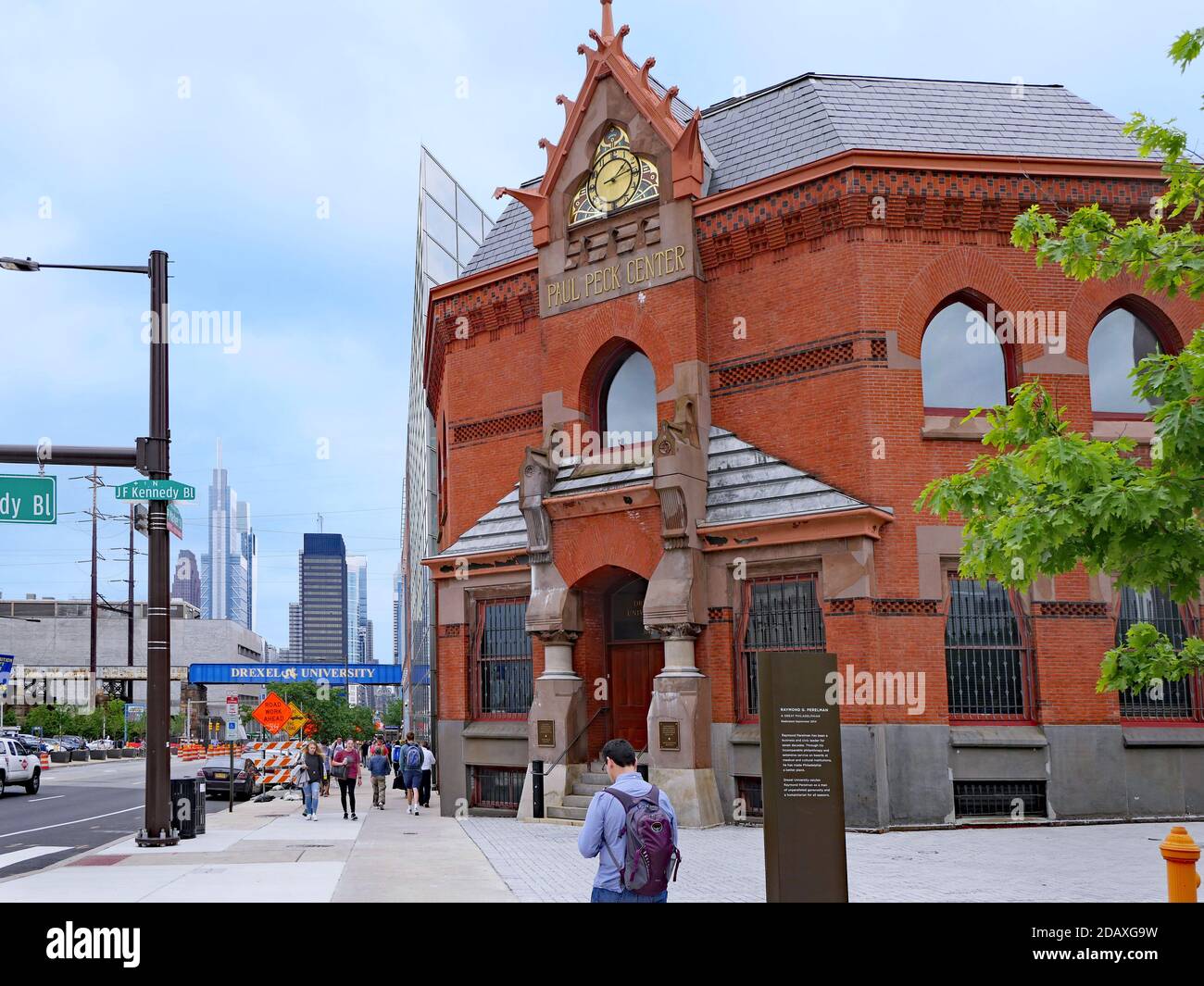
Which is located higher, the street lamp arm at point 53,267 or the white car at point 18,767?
the street lamp arm at point 53,267

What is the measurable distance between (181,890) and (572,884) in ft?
13.7

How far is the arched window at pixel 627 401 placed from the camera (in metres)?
21.2

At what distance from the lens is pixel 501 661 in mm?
22156

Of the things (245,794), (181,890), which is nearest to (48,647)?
(245,794)

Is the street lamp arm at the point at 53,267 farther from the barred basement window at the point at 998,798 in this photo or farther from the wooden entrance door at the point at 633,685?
the barred basement window at the point at 998,798

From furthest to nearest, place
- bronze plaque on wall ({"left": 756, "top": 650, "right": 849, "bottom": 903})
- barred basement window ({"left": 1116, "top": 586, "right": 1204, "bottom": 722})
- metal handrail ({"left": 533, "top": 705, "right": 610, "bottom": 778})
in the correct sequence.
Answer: metal handrail ({"left": 533, "top": 705, "right": 610, "bottom": 778})
barred basement window ({"left": 1116, "top": 586, "right": 1204, "bottom": 722})
bronze plaque on wall ({"left": 756, "top": 650, "right": 849, "bottom": 903})

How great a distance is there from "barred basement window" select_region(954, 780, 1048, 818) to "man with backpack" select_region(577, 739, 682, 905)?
1182cm

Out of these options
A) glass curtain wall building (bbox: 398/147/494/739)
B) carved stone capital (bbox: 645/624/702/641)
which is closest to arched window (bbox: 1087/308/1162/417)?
carved stone capital (bbox: 645/624/702/641)

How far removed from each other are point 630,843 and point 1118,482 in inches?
216

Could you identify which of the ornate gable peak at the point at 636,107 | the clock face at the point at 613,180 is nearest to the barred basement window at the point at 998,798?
the ornate gable peak at the point at 636,107

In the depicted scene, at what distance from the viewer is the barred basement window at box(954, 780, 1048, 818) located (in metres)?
17.2

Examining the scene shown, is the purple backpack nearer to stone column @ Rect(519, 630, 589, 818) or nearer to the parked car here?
stone column @ Rect(519, 630, 589, 818)

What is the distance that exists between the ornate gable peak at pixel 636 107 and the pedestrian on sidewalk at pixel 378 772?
12117 mm
